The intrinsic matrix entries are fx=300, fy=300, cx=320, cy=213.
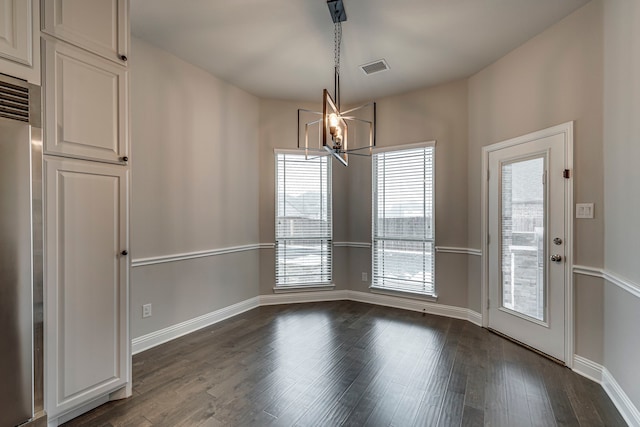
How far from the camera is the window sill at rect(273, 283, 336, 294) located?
429 cm

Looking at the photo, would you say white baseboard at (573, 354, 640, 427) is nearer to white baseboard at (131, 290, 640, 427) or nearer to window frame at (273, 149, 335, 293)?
white baseboard at (131, 290, 640, 427)

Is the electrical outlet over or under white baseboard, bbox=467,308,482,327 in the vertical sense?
over

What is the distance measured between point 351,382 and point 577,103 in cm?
291

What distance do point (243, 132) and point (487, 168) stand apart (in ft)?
9.92

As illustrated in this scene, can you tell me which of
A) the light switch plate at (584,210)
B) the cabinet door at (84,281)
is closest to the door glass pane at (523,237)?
the light switch plate at (584,210)

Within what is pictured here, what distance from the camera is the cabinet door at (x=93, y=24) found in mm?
1713

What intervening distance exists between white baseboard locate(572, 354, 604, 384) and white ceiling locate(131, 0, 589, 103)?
→ 2847 mm

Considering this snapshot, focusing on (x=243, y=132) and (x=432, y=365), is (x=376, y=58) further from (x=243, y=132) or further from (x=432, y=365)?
(x=432, y=365)

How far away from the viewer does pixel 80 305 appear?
184cm

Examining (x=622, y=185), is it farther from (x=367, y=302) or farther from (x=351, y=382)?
(x=367, y=302)

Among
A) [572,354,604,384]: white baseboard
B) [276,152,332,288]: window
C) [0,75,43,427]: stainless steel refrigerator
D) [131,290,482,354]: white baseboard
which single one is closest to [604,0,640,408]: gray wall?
[572,354,604,384]: white baseboard

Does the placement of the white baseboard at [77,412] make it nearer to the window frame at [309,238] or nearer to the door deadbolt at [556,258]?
the window frame at [309,238]

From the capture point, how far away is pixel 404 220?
4.11m

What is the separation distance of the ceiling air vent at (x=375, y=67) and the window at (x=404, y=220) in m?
1.09
